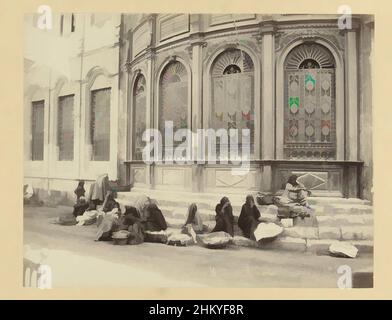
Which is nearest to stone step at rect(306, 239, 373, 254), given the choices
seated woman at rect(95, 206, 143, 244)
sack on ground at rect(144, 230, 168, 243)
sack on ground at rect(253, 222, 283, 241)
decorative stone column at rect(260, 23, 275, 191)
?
sack on ground at rect(253, 222, 283, 241)

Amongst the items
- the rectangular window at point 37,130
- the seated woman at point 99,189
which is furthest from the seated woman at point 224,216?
the rectangular window at point 37,130

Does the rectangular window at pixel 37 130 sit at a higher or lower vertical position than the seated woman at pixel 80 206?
higher

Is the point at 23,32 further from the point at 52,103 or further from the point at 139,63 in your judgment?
the point at 139,63

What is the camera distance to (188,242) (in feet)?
10.6

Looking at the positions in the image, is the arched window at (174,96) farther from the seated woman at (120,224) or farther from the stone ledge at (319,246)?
the stone ledge at (319,246)

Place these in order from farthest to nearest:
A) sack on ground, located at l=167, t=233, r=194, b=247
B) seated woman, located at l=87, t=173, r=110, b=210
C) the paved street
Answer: seated woman, located at l=87, t=173, r=110, b=210
sack on ground, located at l=167, t=233, r=194, b=247
the paved street

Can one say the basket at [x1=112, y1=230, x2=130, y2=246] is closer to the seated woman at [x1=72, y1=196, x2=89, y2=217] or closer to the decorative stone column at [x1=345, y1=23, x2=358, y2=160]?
the seated woman at [x1=72, y1=196, x2=89, y2=217]

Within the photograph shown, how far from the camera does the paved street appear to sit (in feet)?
10.2

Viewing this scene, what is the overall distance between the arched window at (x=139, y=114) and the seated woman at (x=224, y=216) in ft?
2.59

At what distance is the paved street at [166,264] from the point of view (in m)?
3.11

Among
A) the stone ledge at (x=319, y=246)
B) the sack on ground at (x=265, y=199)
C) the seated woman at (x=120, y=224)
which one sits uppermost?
the sack on ground at (x=265, y=199)

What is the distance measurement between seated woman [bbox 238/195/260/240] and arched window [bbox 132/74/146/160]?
0.97m

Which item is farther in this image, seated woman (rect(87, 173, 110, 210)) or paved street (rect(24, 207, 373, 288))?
seated woman (rect(87, 173, 110, 210))

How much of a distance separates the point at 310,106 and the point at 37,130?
2.26m
